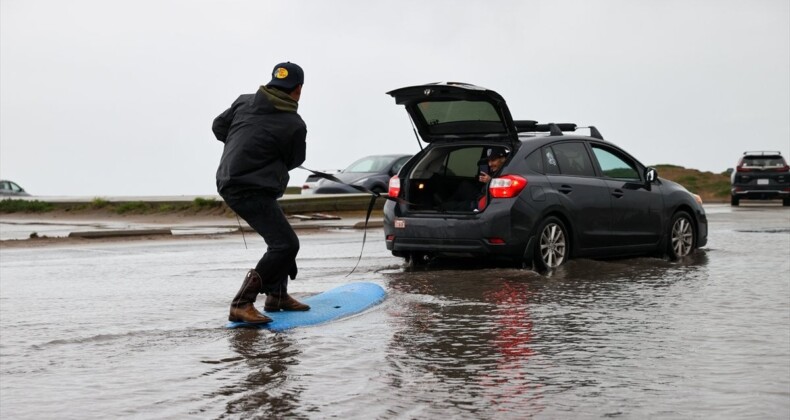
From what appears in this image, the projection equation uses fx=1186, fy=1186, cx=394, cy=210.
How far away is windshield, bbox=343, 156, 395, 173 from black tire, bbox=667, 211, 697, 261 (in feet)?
58.0

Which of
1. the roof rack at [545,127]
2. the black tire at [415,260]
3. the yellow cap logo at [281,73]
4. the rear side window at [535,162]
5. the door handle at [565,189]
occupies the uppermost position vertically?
the yellow cap logo at [281,73]

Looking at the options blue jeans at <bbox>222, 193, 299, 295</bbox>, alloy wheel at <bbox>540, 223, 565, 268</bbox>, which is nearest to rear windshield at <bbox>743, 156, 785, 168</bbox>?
alloy wheel at <bbox>540, 223, 565, 268</bbox>

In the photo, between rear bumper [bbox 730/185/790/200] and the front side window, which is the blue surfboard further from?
rear bumper [bbox 730/185/790/200]

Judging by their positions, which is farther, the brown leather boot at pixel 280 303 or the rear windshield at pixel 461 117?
the rear windshield at pixel 461 117

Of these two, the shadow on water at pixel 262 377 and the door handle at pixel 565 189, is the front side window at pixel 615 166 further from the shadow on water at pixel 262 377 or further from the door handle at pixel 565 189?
the shadow on water at pixel 262 377

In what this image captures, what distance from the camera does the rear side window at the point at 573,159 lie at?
13438 millimetres

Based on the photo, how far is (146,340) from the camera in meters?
8.29

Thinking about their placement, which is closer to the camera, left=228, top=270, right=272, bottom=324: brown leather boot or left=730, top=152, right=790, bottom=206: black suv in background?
left=228, top=270, right=272, bottom=324: brown leather boot

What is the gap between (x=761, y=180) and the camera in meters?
36.6

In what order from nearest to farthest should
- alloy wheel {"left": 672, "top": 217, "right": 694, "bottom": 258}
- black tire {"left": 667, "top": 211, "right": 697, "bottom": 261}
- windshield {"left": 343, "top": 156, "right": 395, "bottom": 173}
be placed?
black tire {"left": 667, "top": 211, "right": 697, "bottom": 261}, alloy wheel {"left": 672, "top": 217, "right": 694, "bottom": 258}, windshield {"left": 343, "top": 156, "right": 395, "bottom": 173}

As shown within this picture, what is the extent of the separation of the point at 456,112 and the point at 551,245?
1801 millimetres

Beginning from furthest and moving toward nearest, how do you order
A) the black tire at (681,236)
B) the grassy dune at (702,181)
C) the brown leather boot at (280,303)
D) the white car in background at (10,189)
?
the white car in background at (10,189)
the grassy dune at (702,181)
the black tire at (681,236)
the brown leather boot at (280,303)

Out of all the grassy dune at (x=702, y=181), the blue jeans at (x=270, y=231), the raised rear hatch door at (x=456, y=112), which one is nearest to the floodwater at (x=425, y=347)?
the blue jeans at (x=270, y=231)

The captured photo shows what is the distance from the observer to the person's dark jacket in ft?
28.6
